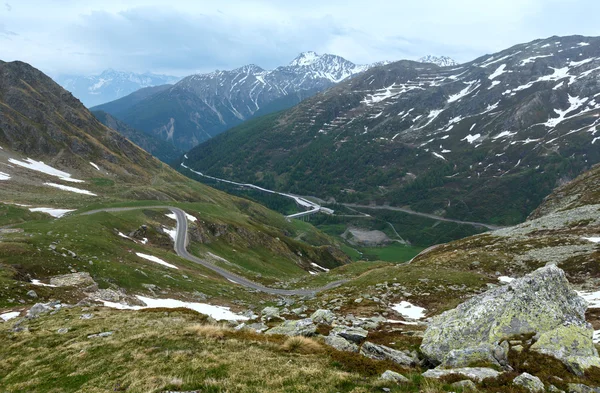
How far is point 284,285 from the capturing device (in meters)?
77.9

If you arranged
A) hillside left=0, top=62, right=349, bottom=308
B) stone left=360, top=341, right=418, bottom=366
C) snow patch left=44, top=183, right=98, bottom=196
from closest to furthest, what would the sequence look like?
stone left=360, top=341, right=418, bottom=366
hillside left=0, top=62, right=349, bottom=308
snow patch left=44, top=183, right=98, bottom=196

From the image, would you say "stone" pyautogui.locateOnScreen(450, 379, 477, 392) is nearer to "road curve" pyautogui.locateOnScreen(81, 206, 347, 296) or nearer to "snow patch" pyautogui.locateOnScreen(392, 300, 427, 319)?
"snow patch" pyautogui.locateOnScreen(392, 300, 427, 319)

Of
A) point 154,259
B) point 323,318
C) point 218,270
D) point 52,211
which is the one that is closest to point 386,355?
point 323,318

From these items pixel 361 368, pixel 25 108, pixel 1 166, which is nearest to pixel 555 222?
pixel 361 368

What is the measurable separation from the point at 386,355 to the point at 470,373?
15.9 ft

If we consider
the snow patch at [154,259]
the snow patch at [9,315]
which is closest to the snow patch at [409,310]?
the snow patch at [9,315]

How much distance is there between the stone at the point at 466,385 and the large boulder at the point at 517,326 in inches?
137

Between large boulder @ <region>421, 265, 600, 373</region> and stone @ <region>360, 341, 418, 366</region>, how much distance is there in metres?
1.07

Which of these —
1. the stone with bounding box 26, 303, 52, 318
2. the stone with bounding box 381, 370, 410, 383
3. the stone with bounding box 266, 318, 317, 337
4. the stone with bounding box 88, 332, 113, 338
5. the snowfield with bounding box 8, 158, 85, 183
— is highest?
the snowfield with bounding box 8, 158, 85, 183

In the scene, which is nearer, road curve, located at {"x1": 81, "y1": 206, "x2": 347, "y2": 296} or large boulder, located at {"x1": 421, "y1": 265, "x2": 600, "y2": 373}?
large boulder, located at {"x1": 421, "y1": 265, "x2": 600, "y2": 373}

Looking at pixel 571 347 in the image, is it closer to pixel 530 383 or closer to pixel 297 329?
pixel 530 383

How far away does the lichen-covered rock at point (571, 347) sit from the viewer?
15.6m

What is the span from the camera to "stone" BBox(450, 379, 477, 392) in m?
12.8

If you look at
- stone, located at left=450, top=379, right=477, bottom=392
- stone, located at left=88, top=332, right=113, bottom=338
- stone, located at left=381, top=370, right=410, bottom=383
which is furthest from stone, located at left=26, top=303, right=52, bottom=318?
stone, located at left=450, top=379, right=477, bottom=392
